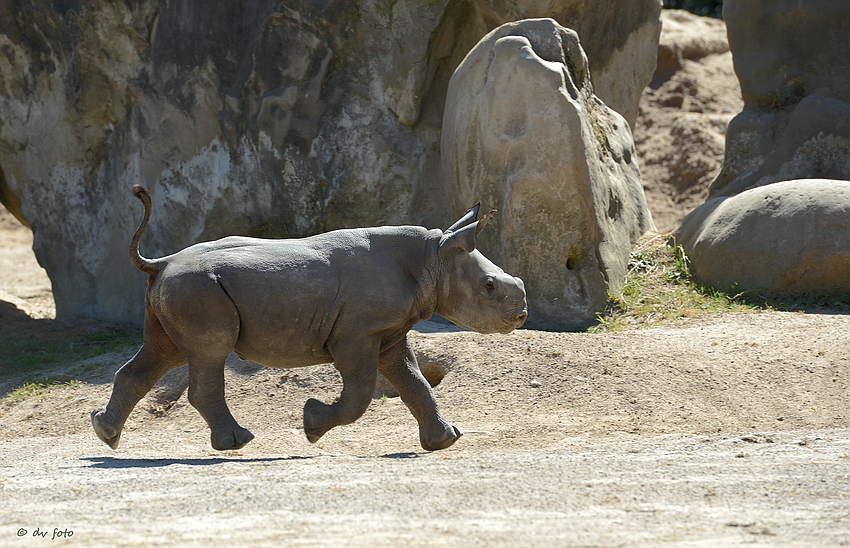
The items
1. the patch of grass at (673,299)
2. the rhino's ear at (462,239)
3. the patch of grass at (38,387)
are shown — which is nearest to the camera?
the rhino's ear at (462,239)

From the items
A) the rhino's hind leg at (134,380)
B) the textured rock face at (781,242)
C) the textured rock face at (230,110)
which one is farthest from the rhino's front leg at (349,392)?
the textured rock face at (781,242)

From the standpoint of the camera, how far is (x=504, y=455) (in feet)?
17.0

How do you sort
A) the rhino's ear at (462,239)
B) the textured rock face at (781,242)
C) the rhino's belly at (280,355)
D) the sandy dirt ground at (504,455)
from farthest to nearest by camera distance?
the textured rock face at (781,242)
the rhino's ear at (462,239)
the rhino's belly at (280,355)
the sandy dirt ground at (504,455)

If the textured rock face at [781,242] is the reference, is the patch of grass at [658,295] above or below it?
below

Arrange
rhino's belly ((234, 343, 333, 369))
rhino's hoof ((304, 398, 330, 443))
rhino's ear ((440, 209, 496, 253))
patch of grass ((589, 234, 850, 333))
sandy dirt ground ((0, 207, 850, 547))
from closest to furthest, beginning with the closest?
1. sandy dirt ground ((0, 207, 850, 547))
2. rhino's hoof ((304, 398, 330, 443))
3. rhino's belly ((234, 343, 333, 369))
4. rhino's ear ((440, 209, 496, 253))
5. patch of grass ((589, 234, 850, 333))

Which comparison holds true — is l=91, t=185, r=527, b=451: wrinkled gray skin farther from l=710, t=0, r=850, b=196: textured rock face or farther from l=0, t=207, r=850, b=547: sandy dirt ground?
l=710, t=0, r=850, b=196: textured rock face

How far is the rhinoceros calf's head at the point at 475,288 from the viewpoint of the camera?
5.81m

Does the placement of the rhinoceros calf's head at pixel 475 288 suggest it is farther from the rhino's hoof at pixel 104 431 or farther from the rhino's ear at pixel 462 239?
the rhino's hoof at pixel 104 431

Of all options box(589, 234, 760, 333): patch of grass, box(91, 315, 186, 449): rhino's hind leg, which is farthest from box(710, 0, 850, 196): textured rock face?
box(91, 315, 186, 449): rhino's hind leg

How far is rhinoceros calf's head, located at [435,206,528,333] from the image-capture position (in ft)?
19.1

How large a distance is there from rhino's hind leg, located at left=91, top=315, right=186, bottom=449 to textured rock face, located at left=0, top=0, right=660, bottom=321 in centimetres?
425

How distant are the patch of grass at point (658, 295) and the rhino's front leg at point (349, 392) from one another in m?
3.39

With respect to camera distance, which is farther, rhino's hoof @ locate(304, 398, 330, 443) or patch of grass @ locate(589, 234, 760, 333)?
patch of grass @ locate(589, 234, 760, 333)

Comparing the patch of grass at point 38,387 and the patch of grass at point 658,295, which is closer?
the patch of grass at point 38,387
